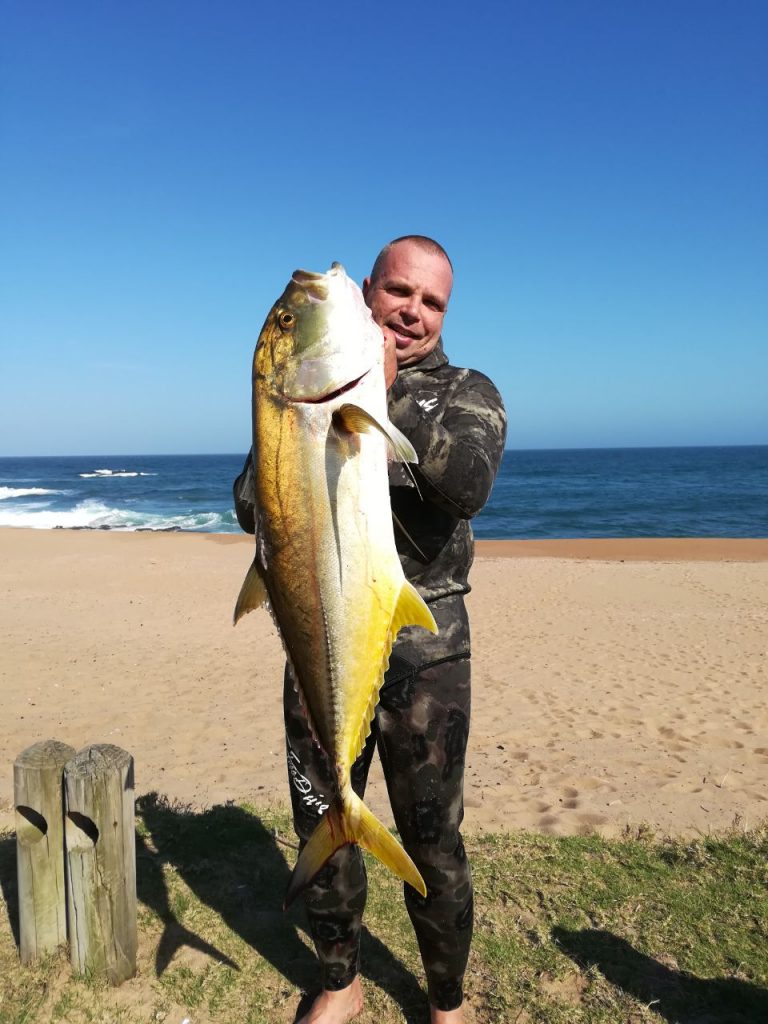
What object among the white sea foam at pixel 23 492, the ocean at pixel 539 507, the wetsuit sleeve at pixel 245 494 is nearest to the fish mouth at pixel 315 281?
the wetsuit sleeve at pixel 245 494

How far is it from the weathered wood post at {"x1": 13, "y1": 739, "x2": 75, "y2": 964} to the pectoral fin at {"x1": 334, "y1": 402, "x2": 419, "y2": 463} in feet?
8.44

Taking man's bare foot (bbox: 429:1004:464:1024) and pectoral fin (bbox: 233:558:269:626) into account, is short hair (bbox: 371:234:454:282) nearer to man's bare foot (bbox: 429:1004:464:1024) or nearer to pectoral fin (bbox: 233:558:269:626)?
pectoral fin (bbox: 233:558:269:626)

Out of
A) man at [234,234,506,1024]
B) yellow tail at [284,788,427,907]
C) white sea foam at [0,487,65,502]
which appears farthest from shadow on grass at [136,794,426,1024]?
white sea foam at [0,487,65,502]

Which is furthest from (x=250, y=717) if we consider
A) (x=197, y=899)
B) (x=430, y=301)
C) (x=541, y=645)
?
(x=430, y=301)

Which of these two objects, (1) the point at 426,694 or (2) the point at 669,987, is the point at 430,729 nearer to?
(1) the point at 426,694

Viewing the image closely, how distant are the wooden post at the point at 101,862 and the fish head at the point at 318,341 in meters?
2.33

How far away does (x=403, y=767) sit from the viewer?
9.86 feet

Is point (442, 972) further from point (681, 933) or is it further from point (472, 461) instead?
point (472, 461)

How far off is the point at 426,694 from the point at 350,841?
672 millimetres

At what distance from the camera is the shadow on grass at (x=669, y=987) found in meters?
3.47

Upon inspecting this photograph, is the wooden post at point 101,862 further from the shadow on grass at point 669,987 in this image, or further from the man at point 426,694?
the shadow on grass at point 669,987

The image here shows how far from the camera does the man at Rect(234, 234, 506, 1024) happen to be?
9.32 feet

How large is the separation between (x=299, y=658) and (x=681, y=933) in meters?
3.11

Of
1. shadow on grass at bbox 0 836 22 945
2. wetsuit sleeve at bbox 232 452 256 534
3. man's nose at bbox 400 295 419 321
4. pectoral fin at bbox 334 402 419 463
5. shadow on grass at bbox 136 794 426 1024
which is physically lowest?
shadow on grass at bbox 136 794 426 1024
